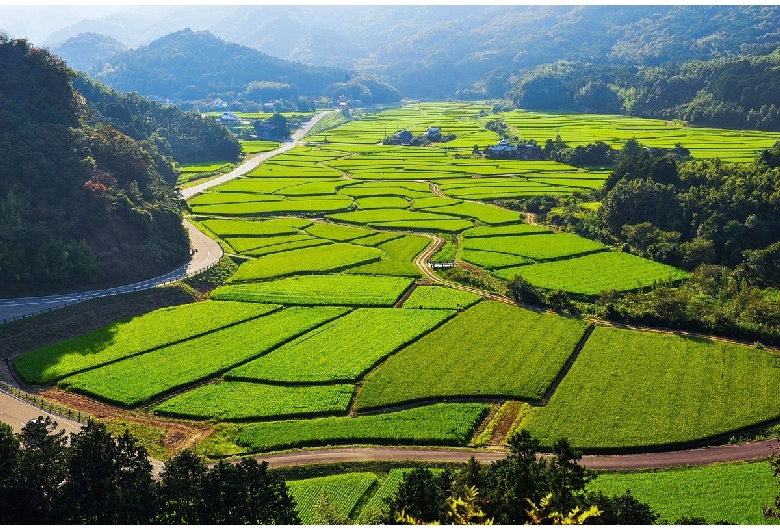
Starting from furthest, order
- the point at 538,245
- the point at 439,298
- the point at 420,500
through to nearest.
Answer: the point at 538,245
the point at 439,298
the point at 420,500

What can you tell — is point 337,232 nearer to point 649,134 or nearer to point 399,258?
point 399,258

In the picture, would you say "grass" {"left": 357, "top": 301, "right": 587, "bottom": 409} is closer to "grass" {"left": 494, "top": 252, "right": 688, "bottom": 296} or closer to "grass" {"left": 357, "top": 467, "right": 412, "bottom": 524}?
"grass" {"left": 357, "top": 467, "right": 412, "bottom": 524}

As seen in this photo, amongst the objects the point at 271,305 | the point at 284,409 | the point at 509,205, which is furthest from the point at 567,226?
the point at 284,409

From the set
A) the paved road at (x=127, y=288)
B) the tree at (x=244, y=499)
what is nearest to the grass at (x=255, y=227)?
the paved road at (x=127, y=288)

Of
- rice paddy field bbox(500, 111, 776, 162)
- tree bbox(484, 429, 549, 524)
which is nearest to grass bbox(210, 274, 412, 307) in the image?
tree bbox(484, 429, 549, 524)

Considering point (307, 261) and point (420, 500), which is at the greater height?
point (420, 500)

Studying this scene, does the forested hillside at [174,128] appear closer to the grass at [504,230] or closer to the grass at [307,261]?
the grass at [307,261]

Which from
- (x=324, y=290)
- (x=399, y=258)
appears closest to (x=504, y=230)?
(x=399, y=258)
